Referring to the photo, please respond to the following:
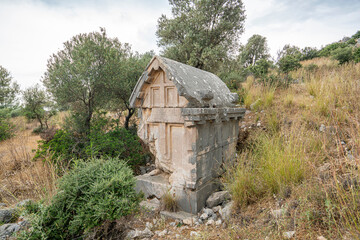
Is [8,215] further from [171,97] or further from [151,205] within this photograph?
[171,97]

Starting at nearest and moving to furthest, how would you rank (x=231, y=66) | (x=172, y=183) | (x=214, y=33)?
(x=172, y=183)
(x=214, y=33)
(x=231, y=66)

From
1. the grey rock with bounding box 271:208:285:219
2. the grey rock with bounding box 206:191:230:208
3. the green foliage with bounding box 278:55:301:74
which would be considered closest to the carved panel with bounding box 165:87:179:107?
the grey rock with bounding box 206:191:230:208

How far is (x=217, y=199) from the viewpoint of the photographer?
361 centimetres

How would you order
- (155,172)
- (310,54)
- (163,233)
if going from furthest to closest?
1. (310,54)
2. (155,172)
3. (163,233)

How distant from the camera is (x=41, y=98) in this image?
1215cm

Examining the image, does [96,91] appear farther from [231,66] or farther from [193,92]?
[231,66]

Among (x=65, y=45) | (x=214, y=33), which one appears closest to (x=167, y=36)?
(x=214, y=33)

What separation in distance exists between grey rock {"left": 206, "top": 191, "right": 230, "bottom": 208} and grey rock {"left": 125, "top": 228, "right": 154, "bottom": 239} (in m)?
1.26

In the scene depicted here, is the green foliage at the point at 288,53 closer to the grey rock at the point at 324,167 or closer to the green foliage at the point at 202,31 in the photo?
the green foliage at the point at 202,31

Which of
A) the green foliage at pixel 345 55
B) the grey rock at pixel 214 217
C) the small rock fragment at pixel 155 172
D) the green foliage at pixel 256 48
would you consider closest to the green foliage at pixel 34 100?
the small rock fragment at pixel 155 172

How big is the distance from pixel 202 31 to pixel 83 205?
9.47 meters

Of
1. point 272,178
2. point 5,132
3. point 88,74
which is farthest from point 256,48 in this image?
point 5,132

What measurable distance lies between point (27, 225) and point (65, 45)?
21.2 feet

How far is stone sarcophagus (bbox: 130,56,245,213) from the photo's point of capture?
347cm
